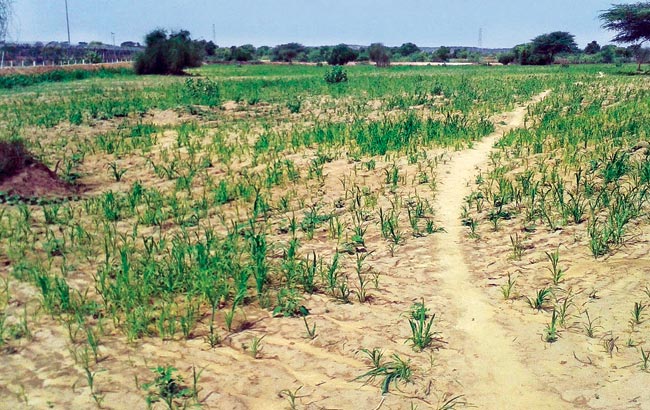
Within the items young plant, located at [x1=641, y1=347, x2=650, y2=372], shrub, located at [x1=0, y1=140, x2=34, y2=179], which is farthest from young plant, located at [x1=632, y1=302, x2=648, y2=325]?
shrub, located at [x1=0, y1=140, x2=34, y2=179]

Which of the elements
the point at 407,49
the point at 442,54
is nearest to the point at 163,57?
the point at 442,54

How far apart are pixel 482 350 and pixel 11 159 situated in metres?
7.15

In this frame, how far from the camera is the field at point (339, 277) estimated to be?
3.44 m

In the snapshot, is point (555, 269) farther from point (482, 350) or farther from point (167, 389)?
point (167, 389)

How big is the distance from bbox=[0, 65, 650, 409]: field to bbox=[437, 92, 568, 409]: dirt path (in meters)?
0.02

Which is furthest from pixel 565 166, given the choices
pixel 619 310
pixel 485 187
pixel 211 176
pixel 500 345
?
pixel 211 176

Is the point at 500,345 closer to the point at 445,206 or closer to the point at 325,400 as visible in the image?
the point at 325,400

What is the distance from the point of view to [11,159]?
780cm

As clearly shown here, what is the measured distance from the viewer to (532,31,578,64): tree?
76175 mm

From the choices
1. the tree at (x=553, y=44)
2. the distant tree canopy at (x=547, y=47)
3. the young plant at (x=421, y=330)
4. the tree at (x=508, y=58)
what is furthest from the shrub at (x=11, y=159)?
the tree at (x=508, y=58)

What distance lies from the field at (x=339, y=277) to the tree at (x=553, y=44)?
74606mm

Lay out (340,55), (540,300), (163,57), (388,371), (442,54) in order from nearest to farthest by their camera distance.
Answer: (388,371) < (540,300) < (163,57) < (340,55) < (442,54)

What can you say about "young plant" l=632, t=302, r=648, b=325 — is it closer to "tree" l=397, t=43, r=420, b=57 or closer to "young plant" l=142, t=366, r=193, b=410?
"young plant" l=142, t=366, r=193, b=410

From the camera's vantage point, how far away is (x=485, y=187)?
725 cm
